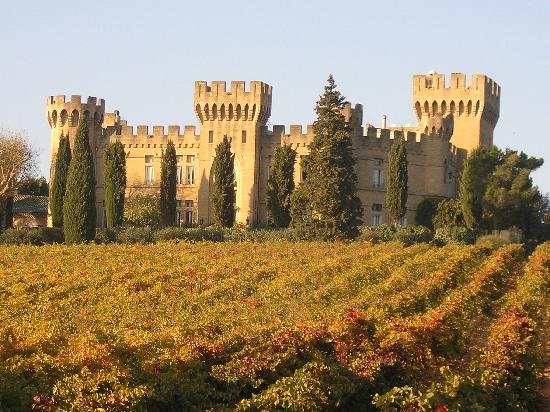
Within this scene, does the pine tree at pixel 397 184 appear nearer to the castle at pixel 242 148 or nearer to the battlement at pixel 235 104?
the castle at pixel 242 148

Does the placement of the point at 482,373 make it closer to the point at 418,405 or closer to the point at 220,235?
the point at 418,405

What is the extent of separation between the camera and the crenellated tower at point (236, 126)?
65.9 metres

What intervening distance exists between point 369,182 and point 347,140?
13360 mm

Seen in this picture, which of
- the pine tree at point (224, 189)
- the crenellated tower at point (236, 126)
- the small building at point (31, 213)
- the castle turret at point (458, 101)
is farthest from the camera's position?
the small building at point (31, 213)

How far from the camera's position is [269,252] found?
42.4 metres

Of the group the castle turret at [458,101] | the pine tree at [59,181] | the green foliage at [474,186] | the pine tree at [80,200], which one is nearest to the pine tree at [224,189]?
the pine tree at [59,181]

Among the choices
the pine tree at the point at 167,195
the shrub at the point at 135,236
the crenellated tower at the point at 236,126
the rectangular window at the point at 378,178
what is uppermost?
the crenellated tower at the point at 236,126

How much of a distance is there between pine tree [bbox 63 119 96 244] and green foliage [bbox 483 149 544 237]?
65.4 feet

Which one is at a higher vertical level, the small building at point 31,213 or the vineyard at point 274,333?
the small building at point 31,213

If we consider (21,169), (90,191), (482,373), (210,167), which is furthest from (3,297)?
(21,169)

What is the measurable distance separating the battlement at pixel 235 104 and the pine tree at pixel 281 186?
12.4ft

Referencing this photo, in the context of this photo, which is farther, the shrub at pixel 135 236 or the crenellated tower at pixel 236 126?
the crenellated tower at pixel 236 126

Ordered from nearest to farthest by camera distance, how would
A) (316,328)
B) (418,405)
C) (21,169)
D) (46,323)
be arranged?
(418,405), (316,328), (46,323), (21,169)

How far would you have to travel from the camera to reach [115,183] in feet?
207
